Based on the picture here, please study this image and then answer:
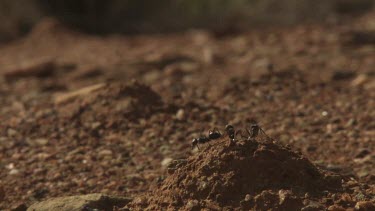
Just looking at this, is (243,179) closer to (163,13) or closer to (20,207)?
(20,207)

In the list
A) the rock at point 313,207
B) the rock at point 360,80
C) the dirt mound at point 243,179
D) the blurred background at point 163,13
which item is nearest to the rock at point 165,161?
the dirt mound at point 243,179

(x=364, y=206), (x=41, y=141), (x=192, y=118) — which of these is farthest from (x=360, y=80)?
(x=364, y=206)

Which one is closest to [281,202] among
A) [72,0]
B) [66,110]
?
[66,110]

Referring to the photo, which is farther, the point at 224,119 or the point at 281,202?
the point at 224,119

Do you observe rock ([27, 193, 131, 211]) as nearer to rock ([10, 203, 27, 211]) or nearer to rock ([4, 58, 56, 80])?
rock ([10, 203, 27, 211])

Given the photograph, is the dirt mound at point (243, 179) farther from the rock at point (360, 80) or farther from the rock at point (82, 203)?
the rock at point (360, 80)

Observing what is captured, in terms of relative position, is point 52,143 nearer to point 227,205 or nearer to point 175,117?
point 175,117
